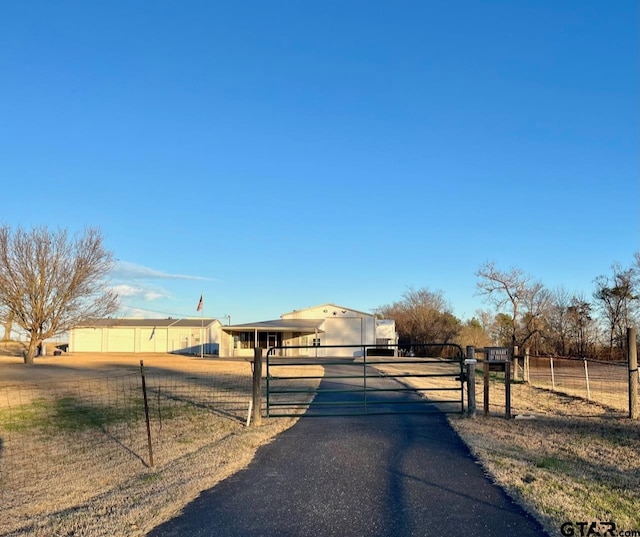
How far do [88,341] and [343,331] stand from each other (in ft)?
88.6

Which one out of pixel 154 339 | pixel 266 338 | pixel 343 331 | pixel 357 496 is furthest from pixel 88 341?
pixel 357 496

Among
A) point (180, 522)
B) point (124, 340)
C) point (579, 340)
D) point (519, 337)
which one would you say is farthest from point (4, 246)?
point (579, 340)

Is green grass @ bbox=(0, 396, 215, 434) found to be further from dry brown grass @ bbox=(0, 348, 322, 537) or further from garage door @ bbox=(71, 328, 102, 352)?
→ garage door @ bbox=(71, 328, 102, 352)

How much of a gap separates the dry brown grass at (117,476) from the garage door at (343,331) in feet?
131

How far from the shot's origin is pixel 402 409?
11438 millimetres

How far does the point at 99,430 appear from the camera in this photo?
10.8 m

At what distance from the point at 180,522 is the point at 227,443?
A: 360 cm

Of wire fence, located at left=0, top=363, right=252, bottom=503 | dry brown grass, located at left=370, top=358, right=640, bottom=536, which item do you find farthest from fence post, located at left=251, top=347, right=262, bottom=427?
dry brown grass, located at left=370, top=358, right=640, bottom=536

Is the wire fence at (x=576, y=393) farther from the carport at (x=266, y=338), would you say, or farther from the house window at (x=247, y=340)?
the house window at (x=247, y=340)

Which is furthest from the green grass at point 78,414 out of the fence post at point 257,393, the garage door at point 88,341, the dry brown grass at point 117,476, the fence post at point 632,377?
the garage door at point 88,341

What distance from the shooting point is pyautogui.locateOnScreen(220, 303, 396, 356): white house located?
155 ft

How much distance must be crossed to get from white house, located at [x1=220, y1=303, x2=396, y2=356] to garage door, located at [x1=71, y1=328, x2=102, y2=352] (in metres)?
17.1

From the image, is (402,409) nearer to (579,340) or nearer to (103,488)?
(103,488)

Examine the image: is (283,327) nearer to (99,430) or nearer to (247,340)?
(247,340)
